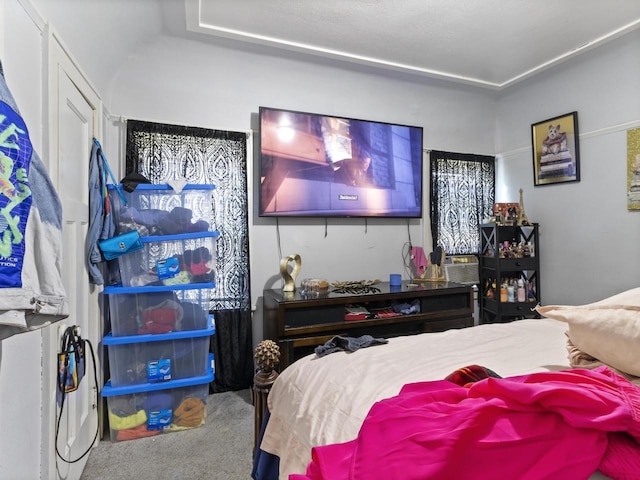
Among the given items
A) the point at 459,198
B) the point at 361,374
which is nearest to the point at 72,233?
the point at 361,374

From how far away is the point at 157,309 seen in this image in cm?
215

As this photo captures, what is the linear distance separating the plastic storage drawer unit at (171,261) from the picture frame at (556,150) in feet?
10.1

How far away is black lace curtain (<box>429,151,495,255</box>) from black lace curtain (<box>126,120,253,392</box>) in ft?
Result: 6.16

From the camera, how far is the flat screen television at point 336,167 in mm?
2762

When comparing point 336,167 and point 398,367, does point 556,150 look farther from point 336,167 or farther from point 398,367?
point 398,367

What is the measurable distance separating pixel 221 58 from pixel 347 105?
1124 millimetres

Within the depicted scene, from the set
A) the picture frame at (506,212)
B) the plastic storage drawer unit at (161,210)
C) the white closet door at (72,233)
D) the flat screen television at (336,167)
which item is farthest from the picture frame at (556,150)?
the white closet door at (72,233)

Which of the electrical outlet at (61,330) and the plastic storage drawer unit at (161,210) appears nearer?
the electrical outlet at (61,330)

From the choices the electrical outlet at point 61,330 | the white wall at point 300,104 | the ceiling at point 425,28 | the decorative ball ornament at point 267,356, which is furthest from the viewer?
the white wall at point 300,104

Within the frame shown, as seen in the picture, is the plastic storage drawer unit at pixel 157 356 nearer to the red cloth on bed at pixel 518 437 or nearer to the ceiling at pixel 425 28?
the red cloth on bed at pixel 518 437

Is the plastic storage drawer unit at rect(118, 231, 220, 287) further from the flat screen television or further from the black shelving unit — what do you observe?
the black shelving unit

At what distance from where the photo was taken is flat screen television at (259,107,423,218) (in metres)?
2.76

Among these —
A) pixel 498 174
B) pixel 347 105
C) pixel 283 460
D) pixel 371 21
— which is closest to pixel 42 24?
pixel 283 460

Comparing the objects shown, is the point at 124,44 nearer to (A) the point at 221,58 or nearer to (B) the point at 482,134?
(A) the point at 221,58
